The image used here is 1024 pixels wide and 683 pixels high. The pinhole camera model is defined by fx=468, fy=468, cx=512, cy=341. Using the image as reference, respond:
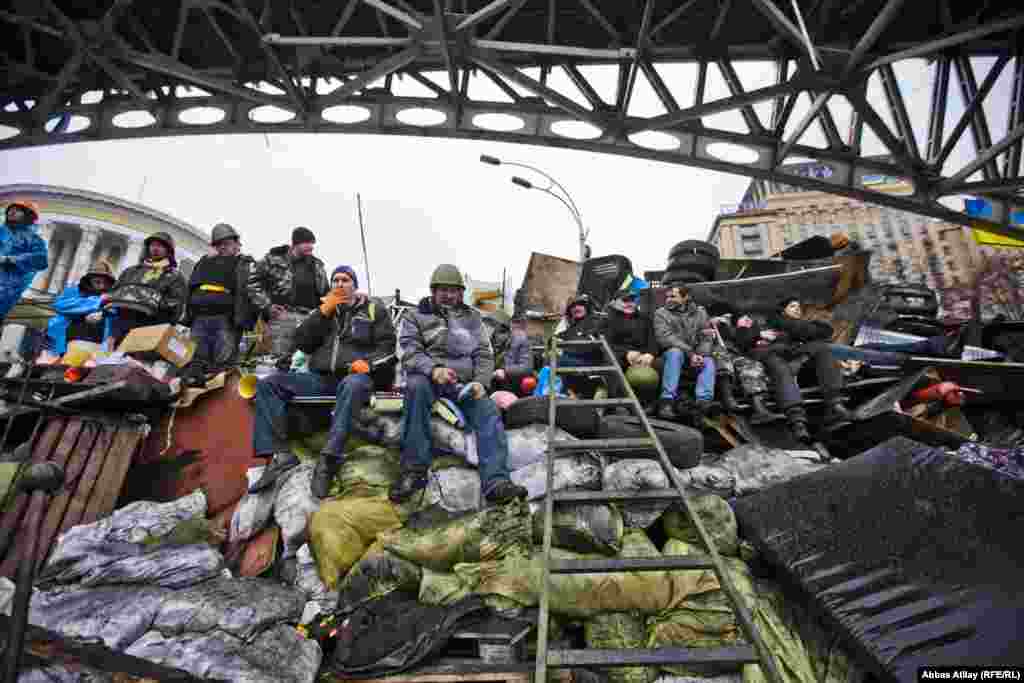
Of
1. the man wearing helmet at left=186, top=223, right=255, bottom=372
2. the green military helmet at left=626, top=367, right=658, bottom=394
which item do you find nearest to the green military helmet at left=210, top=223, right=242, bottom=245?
the man wearing helmet at left=186, top=223, right=255, bottom=372

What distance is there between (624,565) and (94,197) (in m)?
41.5

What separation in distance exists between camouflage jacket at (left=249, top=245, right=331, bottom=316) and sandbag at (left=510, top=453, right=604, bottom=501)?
3503 mm

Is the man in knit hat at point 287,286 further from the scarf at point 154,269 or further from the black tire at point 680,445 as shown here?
the black tire at point 680,445

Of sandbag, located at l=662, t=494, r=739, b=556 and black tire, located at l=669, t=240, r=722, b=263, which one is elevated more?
black tire, located at l=669, t=240, r=722, b=263

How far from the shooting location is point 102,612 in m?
2.50

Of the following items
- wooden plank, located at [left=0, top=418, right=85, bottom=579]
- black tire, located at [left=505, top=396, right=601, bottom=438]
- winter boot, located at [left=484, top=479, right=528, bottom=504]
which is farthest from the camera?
black tire, located at [left=505, top=396, right=601, bottom=438]

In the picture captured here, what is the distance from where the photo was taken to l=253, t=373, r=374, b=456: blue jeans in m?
3.58

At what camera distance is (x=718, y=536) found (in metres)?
2.97

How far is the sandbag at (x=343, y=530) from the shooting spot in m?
2.96

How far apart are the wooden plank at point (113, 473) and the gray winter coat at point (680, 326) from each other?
16.7 ft

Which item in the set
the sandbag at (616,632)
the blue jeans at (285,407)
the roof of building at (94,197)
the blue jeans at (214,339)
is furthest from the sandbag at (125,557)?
the roof of building at (94,197)

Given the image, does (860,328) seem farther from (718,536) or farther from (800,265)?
(718,536)

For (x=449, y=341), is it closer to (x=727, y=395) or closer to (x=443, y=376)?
(x=443, y=376)

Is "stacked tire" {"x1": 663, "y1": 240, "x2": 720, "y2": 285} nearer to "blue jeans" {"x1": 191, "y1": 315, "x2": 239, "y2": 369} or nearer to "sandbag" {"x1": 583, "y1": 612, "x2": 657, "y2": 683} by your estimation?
"sandbag" {"x1": 583, "y1": 612, "x2": 657, "y2": 683}
